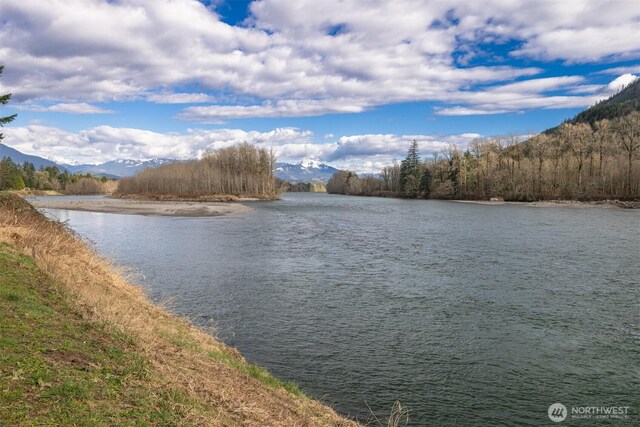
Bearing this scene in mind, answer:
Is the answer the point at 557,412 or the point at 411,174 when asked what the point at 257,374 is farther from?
the point at 411,174

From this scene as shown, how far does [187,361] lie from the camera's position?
997cm

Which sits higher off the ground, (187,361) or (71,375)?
(71,375)

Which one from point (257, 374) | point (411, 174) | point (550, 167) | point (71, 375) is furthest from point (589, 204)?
point (71, 375)

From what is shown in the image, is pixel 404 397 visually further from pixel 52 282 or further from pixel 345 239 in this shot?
pixel 345 239

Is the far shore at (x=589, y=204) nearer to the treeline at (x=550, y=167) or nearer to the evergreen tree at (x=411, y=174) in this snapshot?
the treeline at (x=550, y=167)

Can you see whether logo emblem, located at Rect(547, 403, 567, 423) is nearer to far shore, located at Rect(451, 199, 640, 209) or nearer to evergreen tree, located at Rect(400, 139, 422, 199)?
far shore, located at Rect(451, 199, 640, 209)

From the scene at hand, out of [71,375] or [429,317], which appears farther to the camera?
[429,317]

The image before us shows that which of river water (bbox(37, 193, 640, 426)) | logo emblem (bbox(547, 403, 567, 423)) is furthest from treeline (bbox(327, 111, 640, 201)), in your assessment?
logo emblem (bbox(547, 403, 567, 423))

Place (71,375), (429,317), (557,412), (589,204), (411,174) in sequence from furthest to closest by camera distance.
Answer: (411,174)
(589,204)
(429,317)
(557,412)
(71,375)

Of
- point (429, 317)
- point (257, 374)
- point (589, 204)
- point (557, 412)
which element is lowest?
point (557, 412)

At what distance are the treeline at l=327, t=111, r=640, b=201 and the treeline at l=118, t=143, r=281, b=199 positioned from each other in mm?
59388

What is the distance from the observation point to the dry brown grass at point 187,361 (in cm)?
777

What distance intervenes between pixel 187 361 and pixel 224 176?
15295cm

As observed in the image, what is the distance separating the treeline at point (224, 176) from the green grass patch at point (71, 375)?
144 meters
